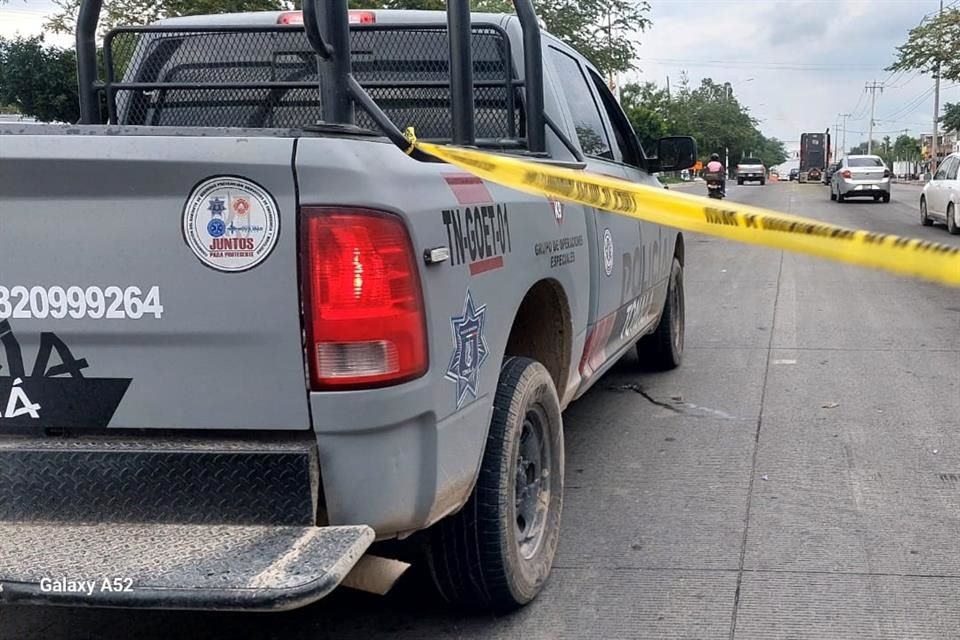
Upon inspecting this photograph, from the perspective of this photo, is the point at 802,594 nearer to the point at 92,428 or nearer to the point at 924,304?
the point at 92,428

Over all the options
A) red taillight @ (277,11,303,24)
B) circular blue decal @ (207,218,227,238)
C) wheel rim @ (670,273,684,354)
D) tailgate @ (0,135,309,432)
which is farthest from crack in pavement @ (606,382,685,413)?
circular blue decal @ (207,218,227,238)

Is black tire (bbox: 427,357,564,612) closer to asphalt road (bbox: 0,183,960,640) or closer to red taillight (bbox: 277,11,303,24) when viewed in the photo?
asphalt road (bbox: 0,183,960,640)

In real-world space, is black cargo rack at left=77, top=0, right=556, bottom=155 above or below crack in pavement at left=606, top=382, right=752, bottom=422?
above

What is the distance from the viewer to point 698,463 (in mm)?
5098

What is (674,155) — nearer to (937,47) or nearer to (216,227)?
(216,227)

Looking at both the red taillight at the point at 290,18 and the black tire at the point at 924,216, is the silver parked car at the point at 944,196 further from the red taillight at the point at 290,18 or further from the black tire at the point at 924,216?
the red taillight at the point at 290,18

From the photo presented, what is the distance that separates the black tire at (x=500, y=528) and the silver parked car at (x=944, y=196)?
17408 millimetres

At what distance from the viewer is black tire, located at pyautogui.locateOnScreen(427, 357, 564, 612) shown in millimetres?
3154

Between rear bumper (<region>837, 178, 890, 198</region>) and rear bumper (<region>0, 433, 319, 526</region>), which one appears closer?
rear bumper (<region>0, 433, 319, 526</region>)

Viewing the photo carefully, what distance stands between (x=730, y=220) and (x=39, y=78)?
21.4 meters

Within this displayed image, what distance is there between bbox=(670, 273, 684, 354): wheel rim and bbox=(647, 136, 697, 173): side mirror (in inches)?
36.3

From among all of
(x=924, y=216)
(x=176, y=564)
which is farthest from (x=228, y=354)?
(x=924, y=216)

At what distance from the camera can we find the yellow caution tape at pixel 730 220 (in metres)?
2.66

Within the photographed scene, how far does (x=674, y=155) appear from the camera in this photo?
6.34m
